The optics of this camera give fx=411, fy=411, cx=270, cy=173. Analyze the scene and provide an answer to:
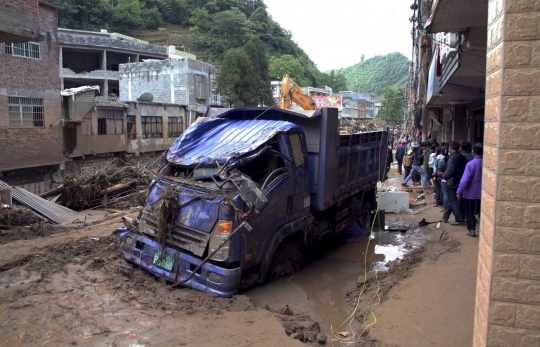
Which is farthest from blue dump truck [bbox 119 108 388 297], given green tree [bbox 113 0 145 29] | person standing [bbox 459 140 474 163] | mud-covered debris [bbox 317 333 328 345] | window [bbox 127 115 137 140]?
green tree [bbox 113 0 145 29]

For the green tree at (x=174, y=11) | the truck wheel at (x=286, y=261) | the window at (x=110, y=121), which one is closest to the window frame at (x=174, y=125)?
the window at (x=110, y=121)

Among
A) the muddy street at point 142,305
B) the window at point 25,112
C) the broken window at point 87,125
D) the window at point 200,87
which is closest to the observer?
the muddy street at point 142,305

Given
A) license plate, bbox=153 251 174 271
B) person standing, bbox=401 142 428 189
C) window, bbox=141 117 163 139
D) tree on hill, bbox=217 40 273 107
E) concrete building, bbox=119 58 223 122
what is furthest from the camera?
tree on hill, bbox=217 40 273 107

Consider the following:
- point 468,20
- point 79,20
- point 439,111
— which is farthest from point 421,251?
point 79,20

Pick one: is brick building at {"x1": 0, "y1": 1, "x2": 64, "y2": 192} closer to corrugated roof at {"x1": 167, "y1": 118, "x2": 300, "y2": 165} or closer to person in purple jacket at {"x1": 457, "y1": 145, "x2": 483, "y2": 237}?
corrugated roof at {"x1": 167, "y1": 118, "x2": 300, "y2": 165}

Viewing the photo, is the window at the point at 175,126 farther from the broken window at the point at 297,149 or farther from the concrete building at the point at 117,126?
the broken window at the point at 297,149

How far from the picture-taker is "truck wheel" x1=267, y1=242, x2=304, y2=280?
580 cm

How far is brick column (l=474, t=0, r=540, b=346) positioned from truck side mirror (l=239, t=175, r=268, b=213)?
2.94 m

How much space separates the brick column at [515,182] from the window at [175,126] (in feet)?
89.8

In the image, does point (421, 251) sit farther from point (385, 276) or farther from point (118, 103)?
point (118, 103)

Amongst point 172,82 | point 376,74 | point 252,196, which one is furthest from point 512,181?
point 376,74

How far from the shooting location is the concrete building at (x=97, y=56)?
117 feet

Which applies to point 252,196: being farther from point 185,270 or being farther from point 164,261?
point 164,261

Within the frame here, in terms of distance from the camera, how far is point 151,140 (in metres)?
26.7
